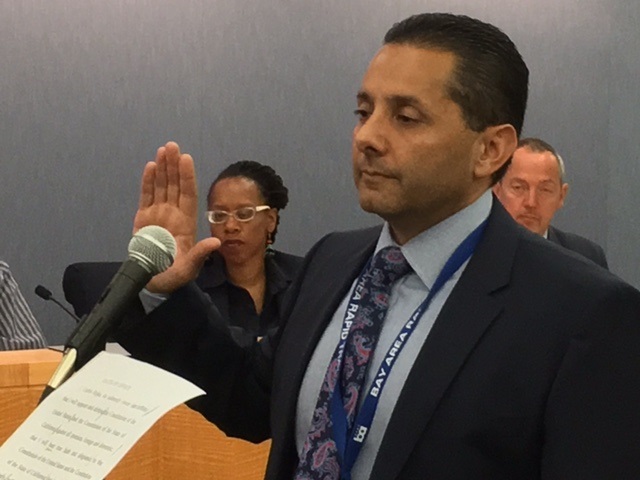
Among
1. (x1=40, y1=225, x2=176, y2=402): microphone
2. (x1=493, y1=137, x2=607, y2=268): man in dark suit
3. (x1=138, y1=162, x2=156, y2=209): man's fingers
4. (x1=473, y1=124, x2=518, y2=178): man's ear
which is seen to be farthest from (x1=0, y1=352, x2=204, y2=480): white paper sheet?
(x1=493, y1=137, x2=607, y2=268): man in dark suit

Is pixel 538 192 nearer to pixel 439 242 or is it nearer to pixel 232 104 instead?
pixel 232 104

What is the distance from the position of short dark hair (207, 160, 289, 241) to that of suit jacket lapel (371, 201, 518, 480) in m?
2.83

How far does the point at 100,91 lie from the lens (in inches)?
187

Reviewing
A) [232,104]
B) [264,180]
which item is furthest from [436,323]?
[232,104]

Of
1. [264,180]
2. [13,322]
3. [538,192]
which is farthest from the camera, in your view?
[264,180]

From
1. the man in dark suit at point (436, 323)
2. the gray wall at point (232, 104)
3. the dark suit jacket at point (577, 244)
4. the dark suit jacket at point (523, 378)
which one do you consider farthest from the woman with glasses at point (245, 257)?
the dark suit jacket at point (523, 378)

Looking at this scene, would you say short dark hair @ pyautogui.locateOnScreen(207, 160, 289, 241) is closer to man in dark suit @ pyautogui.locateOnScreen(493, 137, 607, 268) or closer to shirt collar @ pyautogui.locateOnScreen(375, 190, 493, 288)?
man in dark suit @ pyautogui.locateOnScreen(493, 137, 607, 268)

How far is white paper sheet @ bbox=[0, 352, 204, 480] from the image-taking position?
3.39 feet

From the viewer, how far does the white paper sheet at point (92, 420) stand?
1.03 meters

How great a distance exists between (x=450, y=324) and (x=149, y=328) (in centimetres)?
49

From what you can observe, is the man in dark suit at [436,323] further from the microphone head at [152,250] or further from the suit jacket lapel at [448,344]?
→ the microphone head at [152,250]

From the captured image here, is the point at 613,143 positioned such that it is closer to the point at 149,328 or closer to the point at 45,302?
the point at 45,302

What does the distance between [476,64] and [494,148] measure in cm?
13

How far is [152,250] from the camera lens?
4.35 ft
